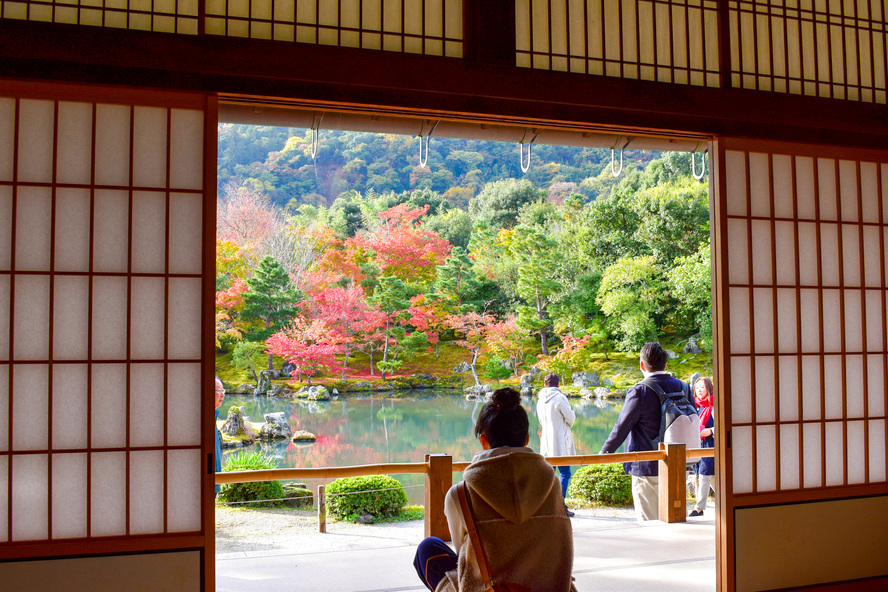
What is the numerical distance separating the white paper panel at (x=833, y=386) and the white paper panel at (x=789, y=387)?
0.16 meters

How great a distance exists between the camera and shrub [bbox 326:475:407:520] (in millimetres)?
5742

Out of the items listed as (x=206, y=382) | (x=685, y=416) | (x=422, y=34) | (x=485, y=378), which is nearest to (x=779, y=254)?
(x=685, y=416)

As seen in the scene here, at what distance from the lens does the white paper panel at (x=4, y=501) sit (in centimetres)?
207

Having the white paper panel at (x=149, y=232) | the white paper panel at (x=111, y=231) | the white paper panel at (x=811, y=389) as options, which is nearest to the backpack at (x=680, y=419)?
the white paper panel at (x=811, y=389)

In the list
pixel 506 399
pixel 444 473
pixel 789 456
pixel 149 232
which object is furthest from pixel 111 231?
pixel 789 456

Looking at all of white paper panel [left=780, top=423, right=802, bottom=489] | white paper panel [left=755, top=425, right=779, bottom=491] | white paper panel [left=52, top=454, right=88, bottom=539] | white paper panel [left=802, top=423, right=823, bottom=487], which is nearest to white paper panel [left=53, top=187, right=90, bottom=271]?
white paper panel [left=52, top=454, right=88, bottom=539]

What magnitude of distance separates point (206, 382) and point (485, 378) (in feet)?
33.5

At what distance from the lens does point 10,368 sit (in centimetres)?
210

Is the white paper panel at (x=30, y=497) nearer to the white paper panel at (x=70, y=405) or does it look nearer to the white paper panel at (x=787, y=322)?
the white paper panel at (x=70, y=405)

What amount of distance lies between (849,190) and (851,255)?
1.01 ft

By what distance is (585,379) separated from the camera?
11914 millimetres

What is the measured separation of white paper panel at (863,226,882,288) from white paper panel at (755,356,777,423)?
27.7 inches

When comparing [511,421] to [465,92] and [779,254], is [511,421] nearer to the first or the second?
[465,92]

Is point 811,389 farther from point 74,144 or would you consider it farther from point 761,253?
point 74,144
